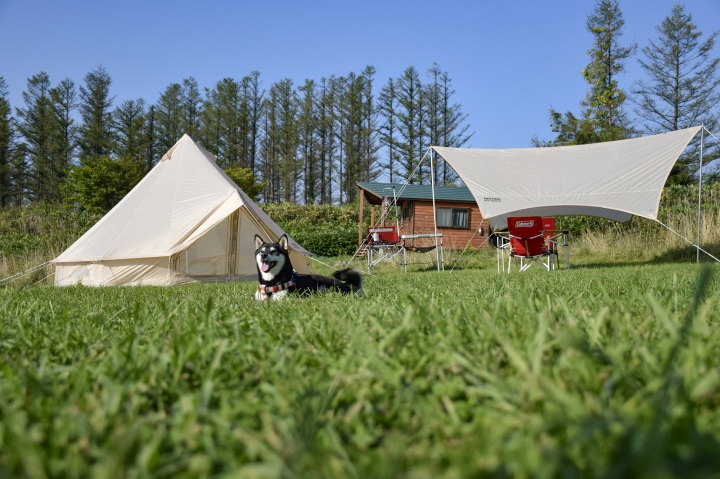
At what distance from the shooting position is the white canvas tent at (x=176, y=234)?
927 cm

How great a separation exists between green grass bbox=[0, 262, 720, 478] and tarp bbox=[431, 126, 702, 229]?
9537 mm

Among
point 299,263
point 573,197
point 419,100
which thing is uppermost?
point 419,100

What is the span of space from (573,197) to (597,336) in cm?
995

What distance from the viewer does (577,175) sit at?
10.7 meters

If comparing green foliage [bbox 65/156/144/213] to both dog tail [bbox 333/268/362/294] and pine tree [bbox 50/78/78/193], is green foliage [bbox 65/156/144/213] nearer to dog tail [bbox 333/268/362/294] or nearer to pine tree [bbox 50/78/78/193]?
pine tree [bbox 50/78/78/193]

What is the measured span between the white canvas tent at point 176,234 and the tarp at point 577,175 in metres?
4.20

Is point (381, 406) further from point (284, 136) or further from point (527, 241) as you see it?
point (284, 136)

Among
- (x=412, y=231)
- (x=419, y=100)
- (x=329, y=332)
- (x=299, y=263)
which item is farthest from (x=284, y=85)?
(x=329, y=332)

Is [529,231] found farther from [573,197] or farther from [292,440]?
[292,440]

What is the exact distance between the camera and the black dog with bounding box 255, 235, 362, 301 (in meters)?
4.24

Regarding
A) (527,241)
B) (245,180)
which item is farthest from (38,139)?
(527,241)

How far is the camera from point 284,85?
42375 millimetres

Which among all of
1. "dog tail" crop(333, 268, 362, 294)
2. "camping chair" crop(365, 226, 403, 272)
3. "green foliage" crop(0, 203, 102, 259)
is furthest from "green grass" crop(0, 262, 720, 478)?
"green foliage" crop(0, 203, 102, 259)

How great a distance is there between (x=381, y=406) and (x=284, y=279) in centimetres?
350
